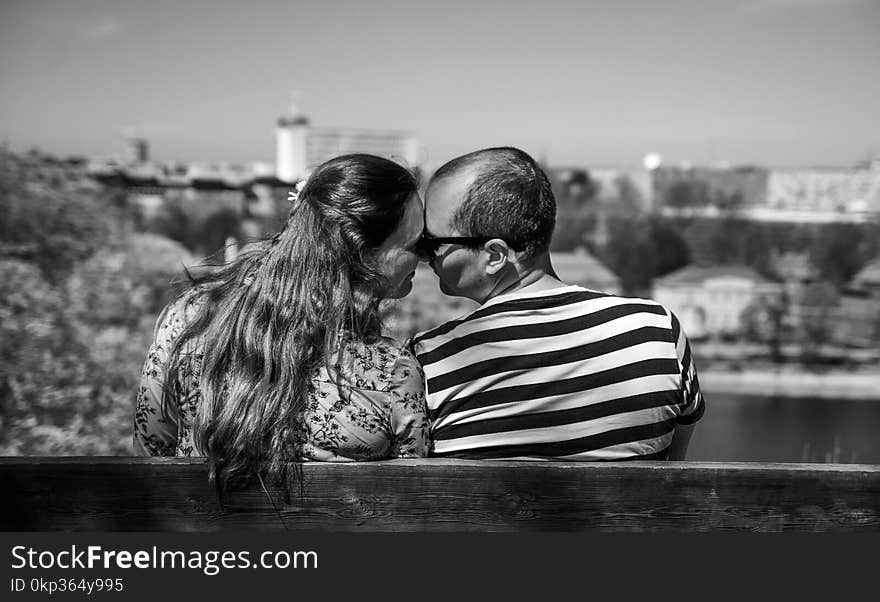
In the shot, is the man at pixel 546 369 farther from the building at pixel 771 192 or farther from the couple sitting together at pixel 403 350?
the building at pixel 771 192

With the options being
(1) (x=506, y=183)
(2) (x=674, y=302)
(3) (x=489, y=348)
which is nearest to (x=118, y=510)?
(3) (x=489, y=348)

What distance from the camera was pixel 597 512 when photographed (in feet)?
2.78

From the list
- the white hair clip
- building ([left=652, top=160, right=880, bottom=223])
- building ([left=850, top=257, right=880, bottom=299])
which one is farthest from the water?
the white hair clip

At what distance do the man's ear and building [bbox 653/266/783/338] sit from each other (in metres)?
36.6

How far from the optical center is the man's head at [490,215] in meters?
1.07

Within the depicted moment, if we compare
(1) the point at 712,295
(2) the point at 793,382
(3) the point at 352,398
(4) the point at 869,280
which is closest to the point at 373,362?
(3) the point at 352,398

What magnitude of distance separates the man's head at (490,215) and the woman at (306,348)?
84mm

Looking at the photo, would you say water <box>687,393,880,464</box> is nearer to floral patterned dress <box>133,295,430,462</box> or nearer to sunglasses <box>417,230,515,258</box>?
sunglasses <box>417,230,515,258</box>

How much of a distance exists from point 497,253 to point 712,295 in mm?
39038

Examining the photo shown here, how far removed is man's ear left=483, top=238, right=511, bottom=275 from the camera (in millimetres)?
1071

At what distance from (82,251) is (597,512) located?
192 inches

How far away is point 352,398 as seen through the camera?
900 mm

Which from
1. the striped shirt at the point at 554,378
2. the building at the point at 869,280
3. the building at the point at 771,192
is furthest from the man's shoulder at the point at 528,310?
the building at the point at 771,192

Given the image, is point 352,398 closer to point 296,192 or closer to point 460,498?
point 460,498
